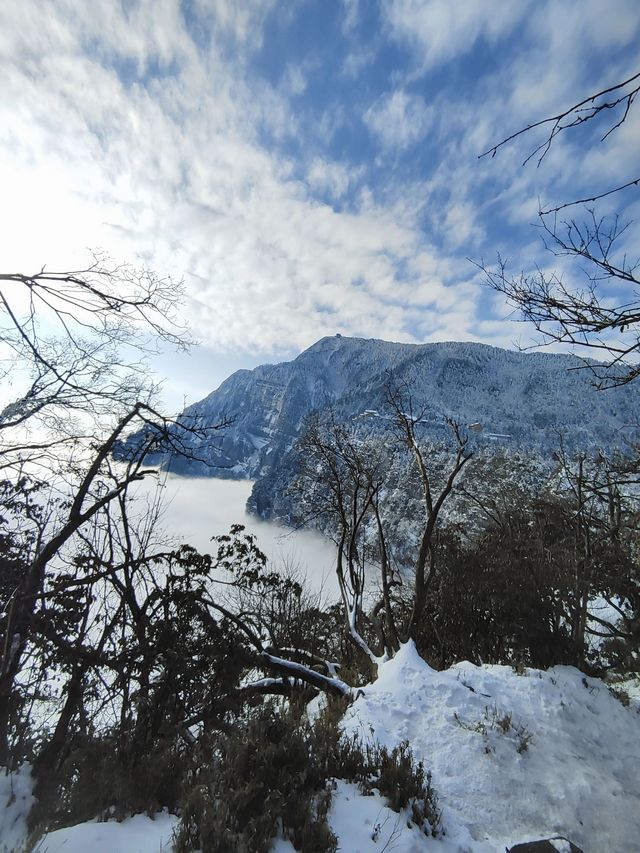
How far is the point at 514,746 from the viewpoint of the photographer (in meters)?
4.64

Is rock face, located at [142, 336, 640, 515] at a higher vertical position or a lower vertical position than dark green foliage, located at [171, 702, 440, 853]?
higher

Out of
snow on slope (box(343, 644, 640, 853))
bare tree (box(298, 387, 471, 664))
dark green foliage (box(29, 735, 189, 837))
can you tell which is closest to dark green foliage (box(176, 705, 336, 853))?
dark green foliage (box(29, 735, 189, 837))

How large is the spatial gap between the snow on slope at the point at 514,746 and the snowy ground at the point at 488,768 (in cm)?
1

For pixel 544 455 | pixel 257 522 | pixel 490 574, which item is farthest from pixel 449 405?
pixel 490 574

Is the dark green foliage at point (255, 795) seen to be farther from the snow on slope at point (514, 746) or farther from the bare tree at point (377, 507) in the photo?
the bare tree at point (377, 507)

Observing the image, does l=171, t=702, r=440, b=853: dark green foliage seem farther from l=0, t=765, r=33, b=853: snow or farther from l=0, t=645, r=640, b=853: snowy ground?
l=0, t=765, r=33, b=853: snow

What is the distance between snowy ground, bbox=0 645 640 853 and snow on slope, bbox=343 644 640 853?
1cm

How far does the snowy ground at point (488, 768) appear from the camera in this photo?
3.15 meters

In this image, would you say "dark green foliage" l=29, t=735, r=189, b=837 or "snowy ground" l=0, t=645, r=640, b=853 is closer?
"snowy ground" l=0, t=645, r=640, b=853

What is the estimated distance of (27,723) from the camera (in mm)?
5539

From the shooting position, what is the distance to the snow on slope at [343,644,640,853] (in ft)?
12.0

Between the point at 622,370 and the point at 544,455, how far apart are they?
12753cm

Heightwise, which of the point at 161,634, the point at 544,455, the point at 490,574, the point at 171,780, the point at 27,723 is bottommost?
the point at 27,723

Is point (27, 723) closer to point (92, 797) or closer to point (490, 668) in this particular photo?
point (92, 797)
